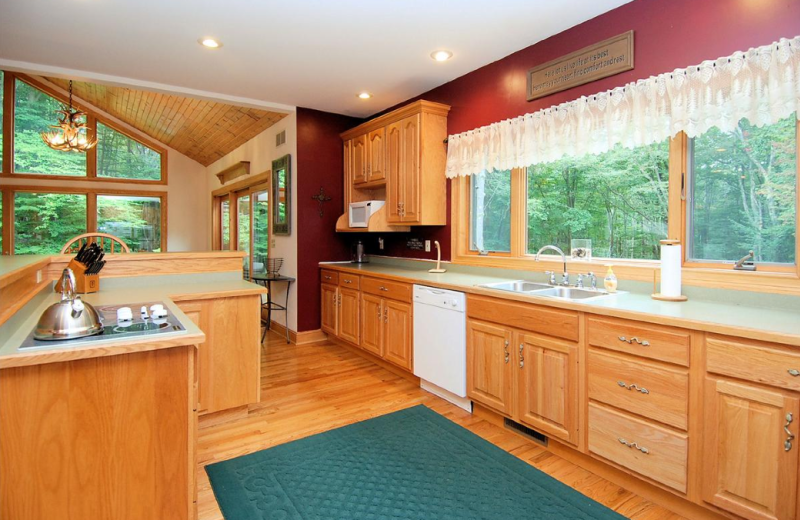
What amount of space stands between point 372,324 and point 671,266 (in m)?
2.44

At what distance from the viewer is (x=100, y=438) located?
1520 millimetres

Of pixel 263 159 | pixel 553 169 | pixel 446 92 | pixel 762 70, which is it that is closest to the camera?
pixel 762 70

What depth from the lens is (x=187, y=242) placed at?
812cm

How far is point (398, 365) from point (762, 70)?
289 centimetres

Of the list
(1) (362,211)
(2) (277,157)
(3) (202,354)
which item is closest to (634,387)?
(3) (202,354)

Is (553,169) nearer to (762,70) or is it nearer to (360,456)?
(762,70)

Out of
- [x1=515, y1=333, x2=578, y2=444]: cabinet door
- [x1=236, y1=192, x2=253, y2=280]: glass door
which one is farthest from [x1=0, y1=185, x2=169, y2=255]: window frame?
[x1=515, y1=333, x2=578, y2=444]: cabinet door

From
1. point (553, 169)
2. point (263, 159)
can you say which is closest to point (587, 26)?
point (553, 169)

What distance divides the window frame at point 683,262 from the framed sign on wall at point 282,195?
2.39 m

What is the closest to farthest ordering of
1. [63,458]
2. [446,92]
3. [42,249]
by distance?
[63,458], [446,92], [42,249]

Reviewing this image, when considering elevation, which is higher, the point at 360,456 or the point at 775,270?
the point at 775,270

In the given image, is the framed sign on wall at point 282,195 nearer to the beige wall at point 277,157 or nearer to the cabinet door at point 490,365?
the beige wall at point 277,157

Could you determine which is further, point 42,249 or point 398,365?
point 42,249

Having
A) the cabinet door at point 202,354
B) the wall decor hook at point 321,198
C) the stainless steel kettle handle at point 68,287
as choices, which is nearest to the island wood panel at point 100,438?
the stainless steel kettle handle at point 68,287
